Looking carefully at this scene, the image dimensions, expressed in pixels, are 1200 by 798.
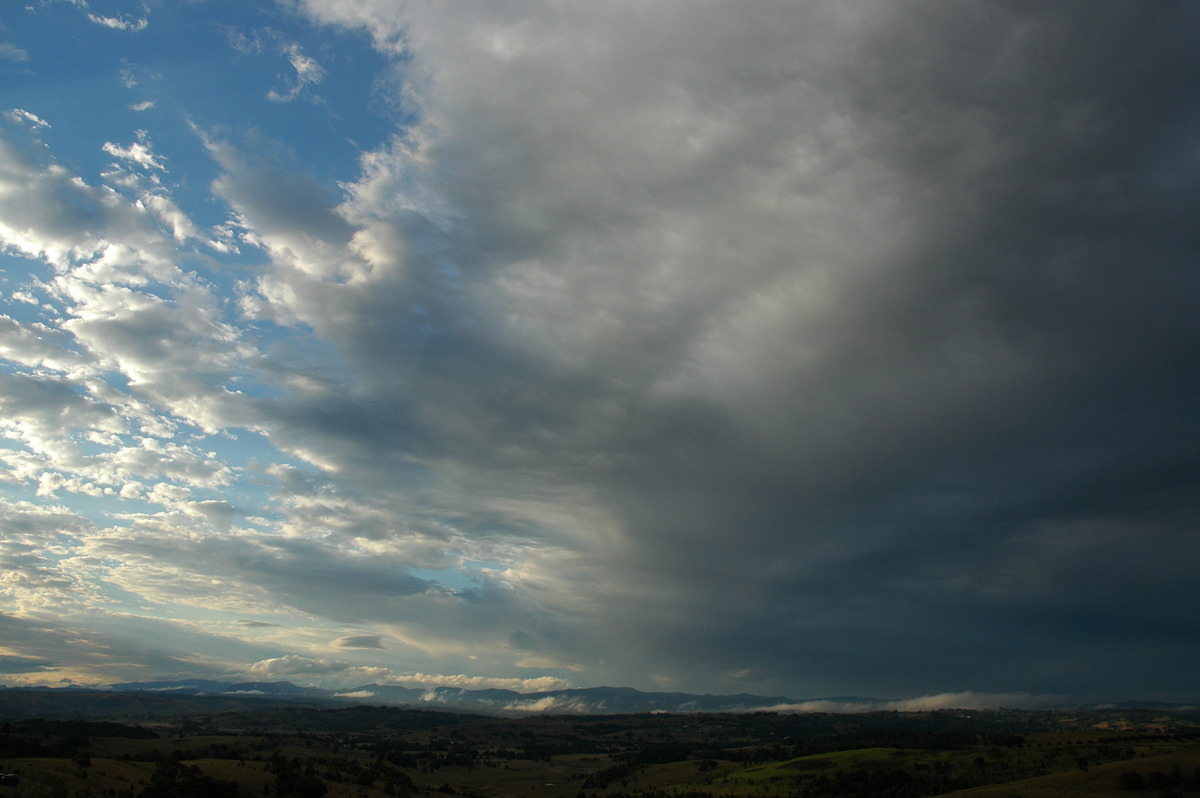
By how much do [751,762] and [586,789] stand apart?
50.0m

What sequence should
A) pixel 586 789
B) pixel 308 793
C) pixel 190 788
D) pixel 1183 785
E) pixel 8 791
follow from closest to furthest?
pixel 8 791, pixel 1183 785, pixel 190 788, pixel 308 793, pixel 586 789

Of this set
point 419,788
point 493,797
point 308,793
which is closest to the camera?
point 308,793

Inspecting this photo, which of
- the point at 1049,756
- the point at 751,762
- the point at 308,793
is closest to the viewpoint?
the point at 308,793

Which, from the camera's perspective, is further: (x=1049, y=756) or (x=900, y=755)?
(x=900, y=755)

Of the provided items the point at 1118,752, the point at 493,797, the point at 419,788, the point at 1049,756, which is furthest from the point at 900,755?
the point at 419,788

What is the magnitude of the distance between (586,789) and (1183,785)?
142 metres

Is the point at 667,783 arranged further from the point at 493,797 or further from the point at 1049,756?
the point at 1049,756

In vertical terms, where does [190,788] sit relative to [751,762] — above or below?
above

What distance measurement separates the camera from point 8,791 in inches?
2746

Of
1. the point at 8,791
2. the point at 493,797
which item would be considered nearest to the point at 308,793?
the point at 8,791

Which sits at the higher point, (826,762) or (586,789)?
(826,762)

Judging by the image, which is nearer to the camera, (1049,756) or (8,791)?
(8,791)

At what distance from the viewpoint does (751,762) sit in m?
198

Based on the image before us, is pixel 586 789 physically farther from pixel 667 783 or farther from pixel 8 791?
pixel 8 791
